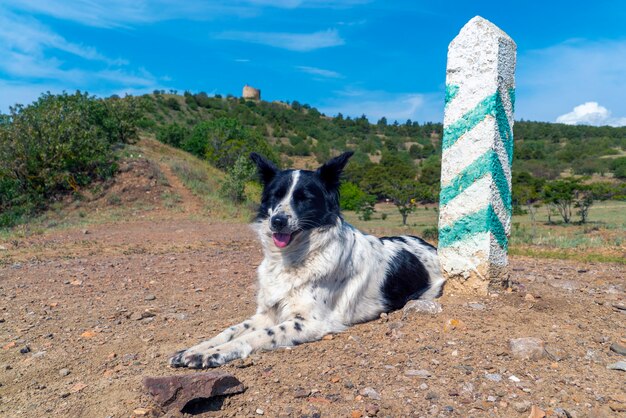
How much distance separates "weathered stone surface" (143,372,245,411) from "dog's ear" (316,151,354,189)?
7.17 feet

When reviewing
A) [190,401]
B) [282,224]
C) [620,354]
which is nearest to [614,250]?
[620,354]

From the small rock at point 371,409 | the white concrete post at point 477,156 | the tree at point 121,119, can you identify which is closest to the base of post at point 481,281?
the white concrete post at point 477,156

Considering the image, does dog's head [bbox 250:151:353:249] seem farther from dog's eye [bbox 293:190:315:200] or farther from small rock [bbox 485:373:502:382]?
small rock [bbox 485:373:502:382]

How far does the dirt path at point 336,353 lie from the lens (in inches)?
110

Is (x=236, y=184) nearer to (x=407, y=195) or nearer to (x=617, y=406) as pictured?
(x=407, y=195)

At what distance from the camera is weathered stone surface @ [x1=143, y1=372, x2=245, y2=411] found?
282cm

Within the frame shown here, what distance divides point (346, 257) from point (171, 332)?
5.78 feet

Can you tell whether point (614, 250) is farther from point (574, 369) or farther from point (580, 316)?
point (574, 369)

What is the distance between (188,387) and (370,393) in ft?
3.53

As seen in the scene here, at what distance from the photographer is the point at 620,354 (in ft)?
11.0

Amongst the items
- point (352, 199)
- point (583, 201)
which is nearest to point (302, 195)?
point (583, 201)

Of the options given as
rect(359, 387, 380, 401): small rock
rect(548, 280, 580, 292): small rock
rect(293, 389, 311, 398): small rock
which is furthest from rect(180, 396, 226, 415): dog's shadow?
rect(548, 280, 580, 292): small rock

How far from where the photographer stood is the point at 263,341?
3768 millimetres

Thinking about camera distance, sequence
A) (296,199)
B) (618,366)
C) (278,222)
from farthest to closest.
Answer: (296,199)
(278,222)
(618,366)
